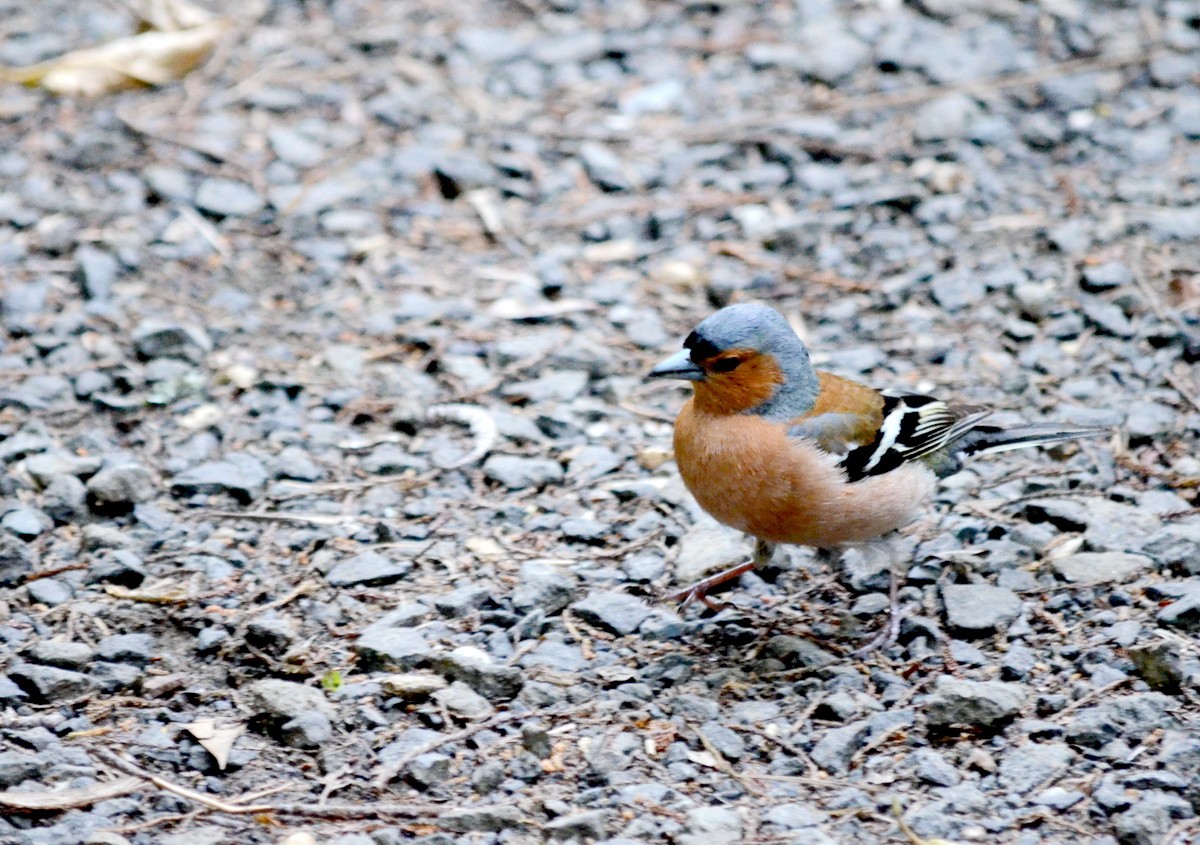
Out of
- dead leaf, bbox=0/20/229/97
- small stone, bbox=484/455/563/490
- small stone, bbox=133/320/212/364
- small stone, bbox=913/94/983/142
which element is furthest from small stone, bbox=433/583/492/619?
dead leaf, bbox=0/20/229/97

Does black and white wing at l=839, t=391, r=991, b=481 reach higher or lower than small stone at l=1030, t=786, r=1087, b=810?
higher

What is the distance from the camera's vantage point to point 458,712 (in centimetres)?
377

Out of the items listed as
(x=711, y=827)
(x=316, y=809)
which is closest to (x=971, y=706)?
(x=711, y=827)

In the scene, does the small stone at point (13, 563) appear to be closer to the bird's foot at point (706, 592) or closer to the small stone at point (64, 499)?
the small stone at point (64, 499)

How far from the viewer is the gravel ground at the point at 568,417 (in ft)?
11.7

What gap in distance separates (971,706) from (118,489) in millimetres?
2647

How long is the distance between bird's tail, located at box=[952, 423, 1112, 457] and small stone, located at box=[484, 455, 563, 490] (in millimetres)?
1330

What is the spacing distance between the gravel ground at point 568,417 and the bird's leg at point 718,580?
0.27 feet

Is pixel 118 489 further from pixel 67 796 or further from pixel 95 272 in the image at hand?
pixel 95 272

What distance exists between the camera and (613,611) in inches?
169

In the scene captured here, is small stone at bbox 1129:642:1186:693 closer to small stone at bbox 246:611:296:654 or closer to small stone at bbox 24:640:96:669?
small stone at bbox 246:611:296:654

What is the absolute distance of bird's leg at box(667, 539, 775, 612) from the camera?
4406 millimetres

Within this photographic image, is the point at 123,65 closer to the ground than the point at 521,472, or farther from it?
farther from it

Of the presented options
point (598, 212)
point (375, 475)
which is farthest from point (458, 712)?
point (598, 212)
